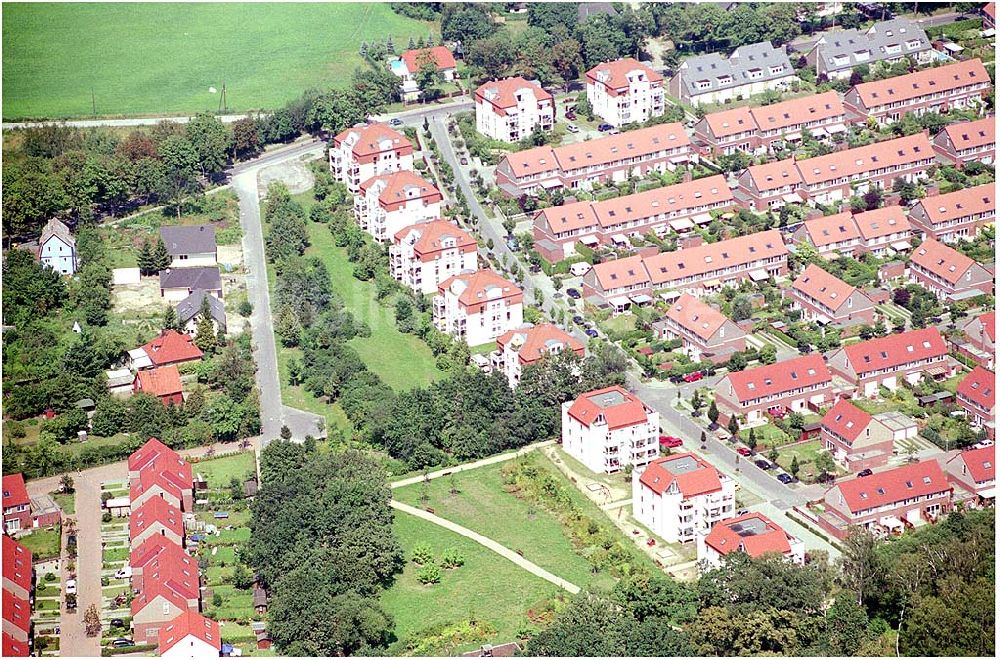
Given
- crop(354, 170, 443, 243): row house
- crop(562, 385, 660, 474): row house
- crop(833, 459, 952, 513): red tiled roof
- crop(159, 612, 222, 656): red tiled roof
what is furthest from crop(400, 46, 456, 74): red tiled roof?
crop(159, 612, 222, 656): red tiled roof

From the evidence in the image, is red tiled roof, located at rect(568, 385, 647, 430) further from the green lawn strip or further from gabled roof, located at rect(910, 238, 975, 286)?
gabled roof, located at rect(910, 238, 975, 286)

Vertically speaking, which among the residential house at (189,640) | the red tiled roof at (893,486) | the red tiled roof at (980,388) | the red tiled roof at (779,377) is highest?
the red tiled roof at (779,377)

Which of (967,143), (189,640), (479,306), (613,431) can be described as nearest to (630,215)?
(479,306)

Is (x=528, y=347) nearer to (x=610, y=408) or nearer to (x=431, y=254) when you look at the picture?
(x=610, y=408)

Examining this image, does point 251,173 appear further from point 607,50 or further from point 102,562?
point 102,562

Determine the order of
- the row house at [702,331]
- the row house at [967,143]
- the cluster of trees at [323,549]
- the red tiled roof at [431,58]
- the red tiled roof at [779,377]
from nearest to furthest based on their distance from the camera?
the cluster of trees at [323,549] < the red tiled roof at [779,377] < the row house at [702,331] < the row house at [967,143] < the red tiled roof at [431,58]

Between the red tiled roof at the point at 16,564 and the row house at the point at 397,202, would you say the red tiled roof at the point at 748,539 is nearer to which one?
the red tiled roof at the point at 16,564

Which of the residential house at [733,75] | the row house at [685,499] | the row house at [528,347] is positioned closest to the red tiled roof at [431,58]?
the residential house at [733,75]

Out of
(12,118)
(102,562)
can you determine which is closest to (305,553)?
(102,562)
